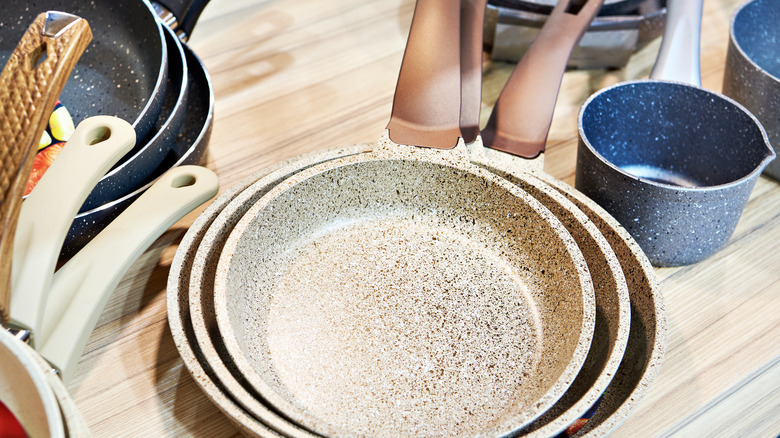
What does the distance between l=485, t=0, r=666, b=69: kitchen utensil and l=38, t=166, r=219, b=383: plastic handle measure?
14.2 inches

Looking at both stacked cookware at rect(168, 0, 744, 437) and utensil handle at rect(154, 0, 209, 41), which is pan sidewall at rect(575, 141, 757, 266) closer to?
stacked cookware at rect(168, 0, 744, 437)

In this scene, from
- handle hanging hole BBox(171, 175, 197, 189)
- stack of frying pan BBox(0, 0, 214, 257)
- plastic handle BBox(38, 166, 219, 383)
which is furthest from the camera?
stack of frying pan BBox(0, 0, 214, 257)

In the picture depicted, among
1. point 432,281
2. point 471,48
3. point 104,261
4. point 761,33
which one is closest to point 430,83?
point 471,48

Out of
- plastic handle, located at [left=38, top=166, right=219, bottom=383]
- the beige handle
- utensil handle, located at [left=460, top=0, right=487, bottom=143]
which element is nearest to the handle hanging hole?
plastic handle, located at [left=38, top=166, right=219, bottom=383]

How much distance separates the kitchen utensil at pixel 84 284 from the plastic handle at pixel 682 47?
42 centimetres

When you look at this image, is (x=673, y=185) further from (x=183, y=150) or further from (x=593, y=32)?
(x=183, y=150)

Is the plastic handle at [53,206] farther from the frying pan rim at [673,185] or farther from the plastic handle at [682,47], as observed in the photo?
the plastic handle at [682,47]

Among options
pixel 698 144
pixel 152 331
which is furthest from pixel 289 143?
pixel 698 144

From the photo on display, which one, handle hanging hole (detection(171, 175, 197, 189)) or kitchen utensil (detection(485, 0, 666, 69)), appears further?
kitchen utensil (detection(485, 0, 666, 69))

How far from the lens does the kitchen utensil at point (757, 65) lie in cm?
58

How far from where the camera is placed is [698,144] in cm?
61

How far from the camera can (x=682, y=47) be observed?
2.09 feet

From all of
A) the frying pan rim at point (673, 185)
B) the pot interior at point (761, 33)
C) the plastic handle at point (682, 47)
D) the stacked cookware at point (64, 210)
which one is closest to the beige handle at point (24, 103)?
the stacked cookware at point (64, 210)

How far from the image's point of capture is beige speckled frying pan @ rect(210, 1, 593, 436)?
0.43 m
